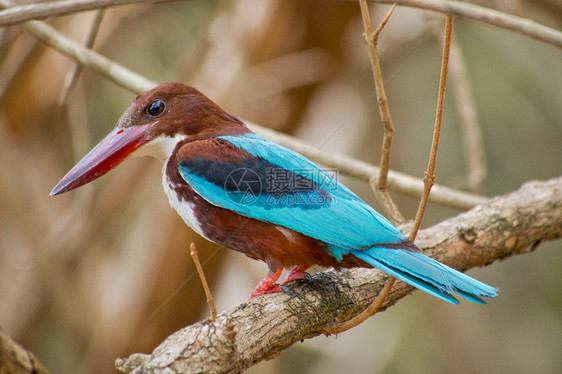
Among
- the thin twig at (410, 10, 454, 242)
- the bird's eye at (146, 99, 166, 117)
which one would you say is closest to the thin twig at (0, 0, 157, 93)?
the bird's eye at (146, 99, 166, 117)

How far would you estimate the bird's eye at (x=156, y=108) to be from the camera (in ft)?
10.2

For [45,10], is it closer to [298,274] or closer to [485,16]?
[298,274]

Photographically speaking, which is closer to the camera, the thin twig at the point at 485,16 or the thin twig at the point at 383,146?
the thin twig at the point at 485,16

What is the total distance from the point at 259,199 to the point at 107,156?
747 mm

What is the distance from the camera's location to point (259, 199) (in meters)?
2.80

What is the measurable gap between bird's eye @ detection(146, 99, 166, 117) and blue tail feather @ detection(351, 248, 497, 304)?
1.27 metres

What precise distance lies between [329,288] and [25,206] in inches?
113

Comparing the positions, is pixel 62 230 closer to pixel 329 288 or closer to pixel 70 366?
pixel 70 366

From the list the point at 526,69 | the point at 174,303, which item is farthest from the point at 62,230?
the point at 526,69

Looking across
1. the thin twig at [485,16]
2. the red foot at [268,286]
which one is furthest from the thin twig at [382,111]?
the red foot at [268,286]

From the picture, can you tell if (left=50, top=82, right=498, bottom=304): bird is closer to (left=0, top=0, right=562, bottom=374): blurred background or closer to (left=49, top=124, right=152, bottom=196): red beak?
(left=49, top=124, right=152, bottom=196): red beak

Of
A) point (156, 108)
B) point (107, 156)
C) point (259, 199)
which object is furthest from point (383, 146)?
point (107, 156)

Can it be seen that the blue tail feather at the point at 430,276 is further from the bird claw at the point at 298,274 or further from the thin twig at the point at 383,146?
the bird claw at the point at 298,274

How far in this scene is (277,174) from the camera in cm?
288
